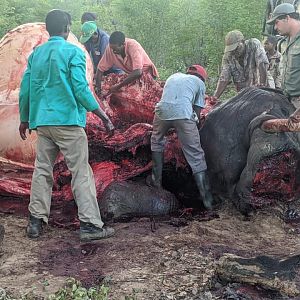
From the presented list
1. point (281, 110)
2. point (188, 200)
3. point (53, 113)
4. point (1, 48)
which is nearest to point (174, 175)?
point (188, 200)

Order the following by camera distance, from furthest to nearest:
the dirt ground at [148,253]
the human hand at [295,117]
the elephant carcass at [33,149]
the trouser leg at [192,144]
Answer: the elephant carcass at [33,149]
the trouser leg at [192,144]
the human hand at [295,117]
the dirt ground at [148,253]

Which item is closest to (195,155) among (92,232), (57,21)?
(92,232)

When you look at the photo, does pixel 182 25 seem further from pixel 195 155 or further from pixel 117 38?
pixel 195 155

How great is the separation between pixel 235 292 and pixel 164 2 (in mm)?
19945

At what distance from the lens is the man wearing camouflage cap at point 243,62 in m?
8.06

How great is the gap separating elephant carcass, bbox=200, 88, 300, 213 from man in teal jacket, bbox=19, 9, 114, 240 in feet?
4.52

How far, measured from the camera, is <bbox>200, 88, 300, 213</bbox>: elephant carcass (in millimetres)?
5086

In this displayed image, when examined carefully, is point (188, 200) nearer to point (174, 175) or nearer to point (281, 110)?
point (174, 175)

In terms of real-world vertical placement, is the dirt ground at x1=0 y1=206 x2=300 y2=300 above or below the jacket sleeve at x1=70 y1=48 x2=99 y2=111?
below

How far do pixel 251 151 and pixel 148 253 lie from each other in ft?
5.33

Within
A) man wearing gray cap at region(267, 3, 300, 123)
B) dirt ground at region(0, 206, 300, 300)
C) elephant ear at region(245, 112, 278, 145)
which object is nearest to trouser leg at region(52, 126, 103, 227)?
dirt ground at region(0, 206, 300, 300)

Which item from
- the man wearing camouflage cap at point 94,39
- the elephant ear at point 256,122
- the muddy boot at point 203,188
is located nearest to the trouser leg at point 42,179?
the muddy boot at point 203,188

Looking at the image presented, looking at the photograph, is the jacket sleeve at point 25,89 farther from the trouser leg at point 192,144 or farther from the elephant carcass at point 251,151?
the elephant carcass at point 251,151

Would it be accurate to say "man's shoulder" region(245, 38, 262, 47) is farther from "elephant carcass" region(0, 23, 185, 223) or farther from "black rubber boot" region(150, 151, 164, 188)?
"black rubber boot" region(150, 151, 164, 188)
